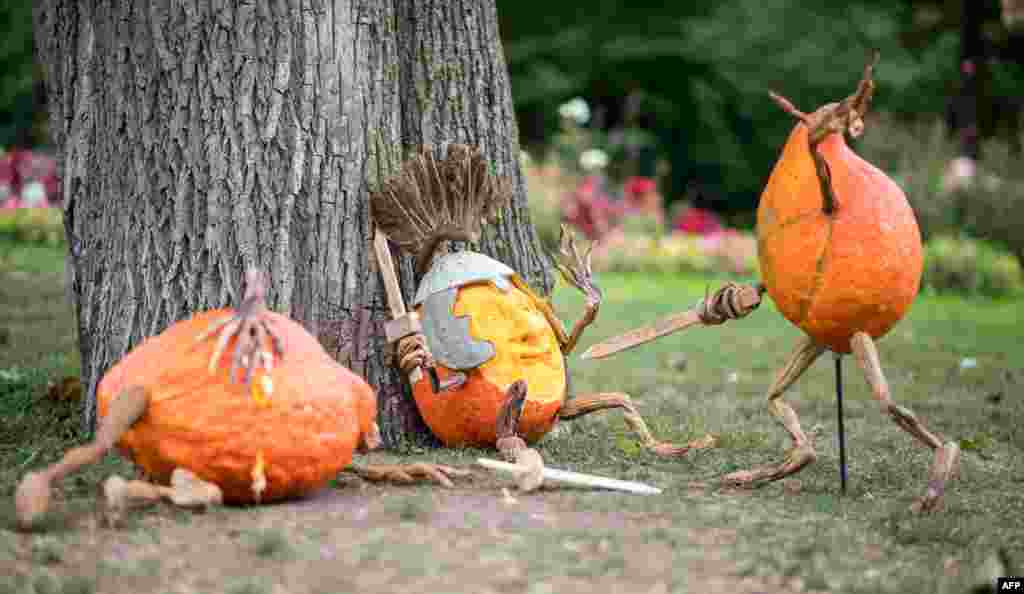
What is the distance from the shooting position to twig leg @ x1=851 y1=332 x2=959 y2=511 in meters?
3.43

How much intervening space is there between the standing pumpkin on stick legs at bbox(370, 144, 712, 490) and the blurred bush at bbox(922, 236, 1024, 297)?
296 inches

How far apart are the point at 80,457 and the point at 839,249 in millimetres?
2143

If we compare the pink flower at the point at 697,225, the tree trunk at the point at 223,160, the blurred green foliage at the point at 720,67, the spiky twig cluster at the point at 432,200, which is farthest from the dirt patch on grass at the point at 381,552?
the blurred green foliage at the point at 720,67

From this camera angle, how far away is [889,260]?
A: 351 cm

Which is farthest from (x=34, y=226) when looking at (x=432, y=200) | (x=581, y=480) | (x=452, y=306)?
(x=581, y=480)

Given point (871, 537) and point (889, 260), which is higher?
point (889, 260)

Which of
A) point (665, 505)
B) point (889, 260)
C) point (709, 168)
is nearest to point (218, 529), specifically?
point (665, 505)

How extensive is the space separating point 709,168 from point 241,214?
684 inches

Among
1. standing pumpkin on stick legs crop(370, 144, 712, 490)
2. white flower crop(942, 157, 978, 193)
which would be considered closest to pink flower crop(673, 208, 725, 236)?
white flower crop(942, 157, 978, 193)

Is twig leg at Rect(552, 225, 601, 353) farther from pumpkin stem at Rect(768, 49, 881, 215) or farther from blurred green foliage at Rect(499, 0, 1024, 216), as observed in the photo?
blurred green foliage at Rect(499, 0, 1024, 216)

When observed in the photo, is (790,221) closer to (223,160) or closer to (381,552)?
(381,552)

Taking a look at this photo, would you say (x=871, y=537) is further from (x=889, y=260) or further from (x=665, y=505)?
(x=889, y=260)

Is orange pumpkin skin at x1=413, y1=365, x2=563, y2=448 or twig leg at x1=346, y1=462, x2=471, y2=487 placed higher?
orange pumpkin skin at x1=413, y1=365, x2=563, y2=448

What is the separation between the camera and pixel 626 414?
13.9 ft
